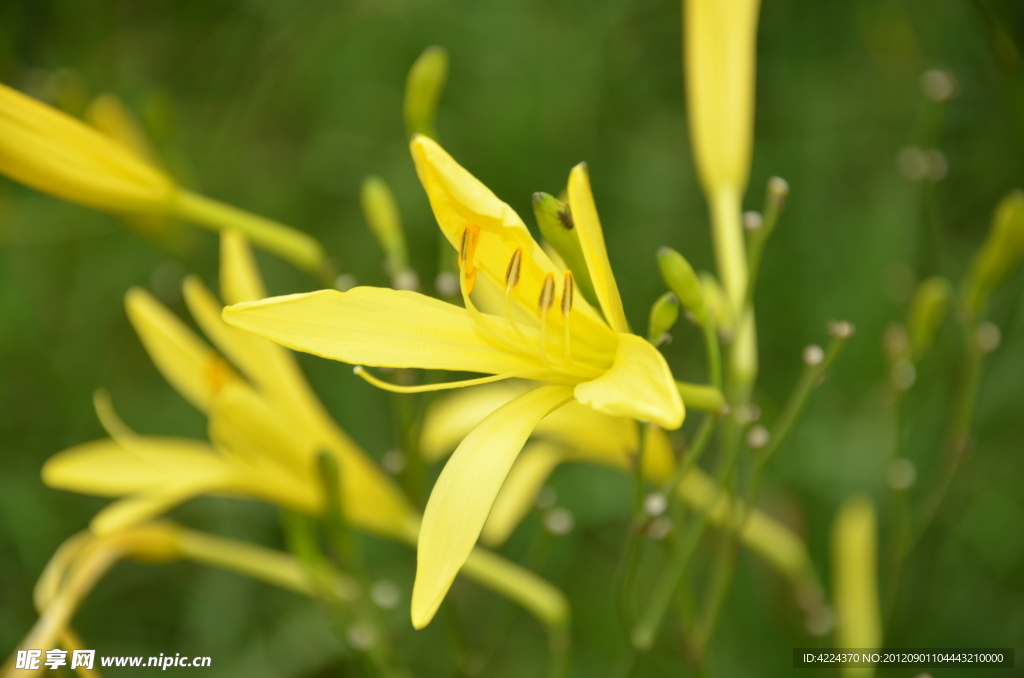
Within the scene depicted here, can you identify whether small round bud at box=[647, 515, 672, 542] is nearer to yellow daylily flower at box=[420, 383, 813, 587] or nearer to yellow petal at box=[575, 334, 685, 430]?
yellow daylily flower at box=[420, 383, 813, 587]

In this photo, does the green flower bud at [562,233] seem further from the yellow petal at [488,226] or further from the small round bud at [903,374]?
the small round bud at [903,374]

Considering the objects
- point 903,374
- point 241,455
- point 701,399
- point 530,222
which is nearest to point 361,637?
point 241,455

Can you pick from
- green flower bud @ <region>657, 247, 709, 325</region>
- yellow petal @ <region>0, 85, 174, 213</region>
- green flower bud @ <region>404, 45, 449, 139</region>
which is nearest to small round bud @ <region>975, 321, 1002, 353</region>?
green flower bud @ <region>657, 247, 709, 325</region>

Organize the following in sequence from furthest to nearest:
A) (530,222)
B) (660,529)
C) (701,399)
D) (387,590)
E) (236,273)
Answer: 1. (530,222)
2. (387,590)
3. (236,273)
4. (660,529)
5. (701,399)

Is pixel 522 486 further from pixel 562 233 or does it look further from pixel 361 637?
pixel 562 233

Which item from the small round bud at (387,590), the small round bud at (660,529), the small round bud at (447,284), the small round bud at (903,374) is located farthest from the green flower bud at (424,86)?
the small round bud at (387,590)

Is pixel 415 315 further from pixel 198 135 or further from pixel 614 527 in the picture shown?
pixel 198 135
